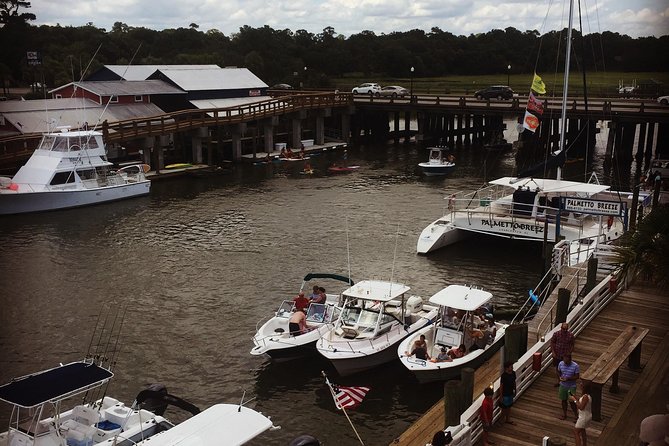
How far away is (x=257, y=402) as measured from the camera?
62.4ft

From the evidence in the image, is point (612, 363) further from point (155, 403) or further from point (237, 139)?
point (237, 139)

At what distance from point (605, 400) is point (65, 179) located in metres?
34.5

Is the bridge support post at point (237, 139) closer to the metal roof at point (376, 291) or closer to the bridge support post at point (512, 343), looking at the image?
the metal roof at point (376, 291)

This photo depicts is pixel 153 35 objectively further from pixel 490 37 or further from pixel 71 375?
pixel 71 375

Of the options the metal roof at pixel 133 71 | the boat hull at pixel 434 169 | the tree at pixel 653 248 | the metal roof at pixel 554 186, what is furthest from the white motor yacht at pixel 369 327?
the metal roof at pixel 133 71

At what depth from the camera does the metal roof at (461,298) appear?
19922 mm

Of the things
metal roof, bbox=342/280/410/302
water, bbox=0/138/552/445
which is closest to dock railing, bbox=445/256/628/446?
water, bbox=0/138/552/445

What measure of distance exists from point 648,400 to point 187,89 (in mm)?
55320

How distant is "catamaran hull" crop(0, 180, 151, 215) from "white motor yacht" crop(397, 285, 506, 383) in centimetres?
2666

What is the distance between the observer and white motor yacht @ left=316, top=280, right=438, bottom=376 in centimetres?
1988

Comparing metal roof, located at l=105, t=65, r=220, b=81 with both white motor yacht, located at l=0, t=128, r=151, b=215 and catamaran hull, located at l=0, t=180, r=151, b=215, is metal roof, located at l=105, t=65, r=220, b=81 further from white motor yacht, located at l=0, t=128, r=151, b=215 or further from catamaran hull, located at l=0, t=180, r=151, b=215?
catamaran hull, located at l=0, t=180, r=151, b=215

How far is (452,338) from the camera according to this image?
20078mm

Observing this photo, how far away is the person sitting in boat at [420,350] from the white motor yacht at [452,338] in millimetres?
87

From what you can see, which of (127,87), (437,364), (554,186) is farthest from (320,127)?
(437,364)
